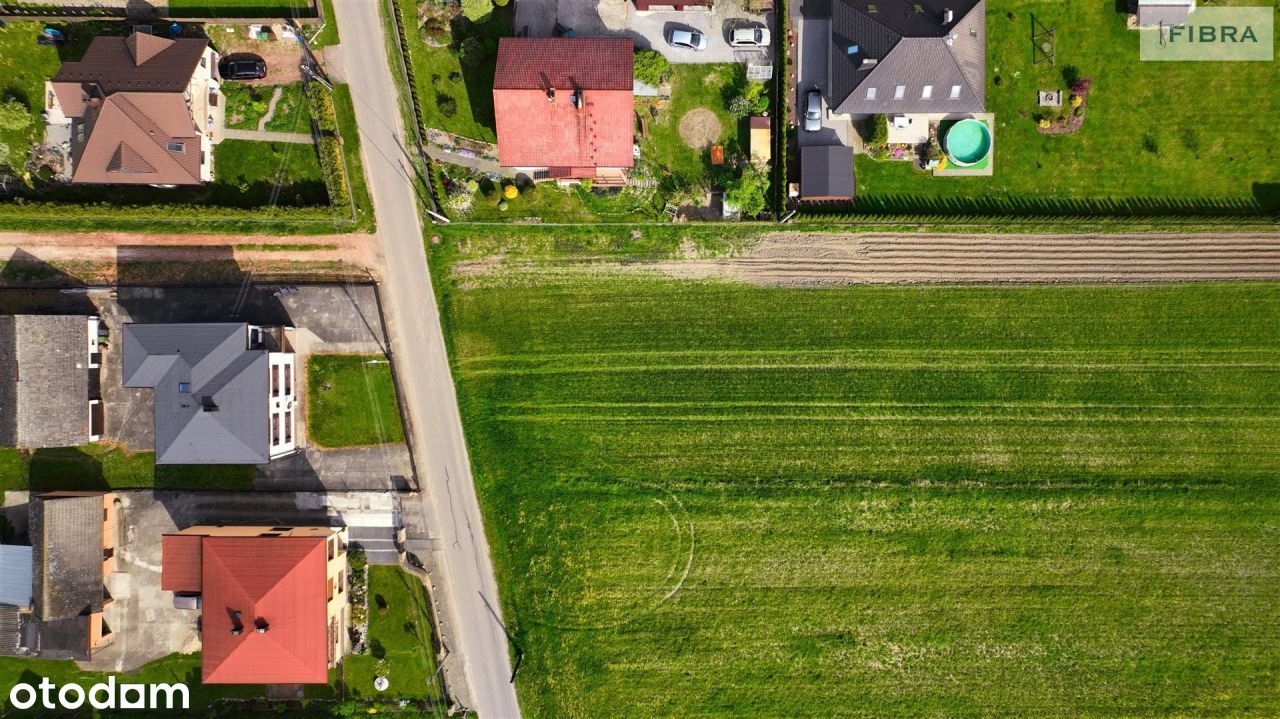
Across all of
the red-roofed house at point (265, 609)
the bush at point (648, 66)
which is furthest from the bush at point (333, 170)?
the red-roofed house at point (265, 609)

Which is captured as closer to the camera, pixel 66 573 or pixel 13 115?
pixel 13 115

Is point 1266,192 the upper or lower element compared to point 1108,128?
lower

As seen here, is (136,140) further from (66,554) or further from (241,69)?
(66,554)

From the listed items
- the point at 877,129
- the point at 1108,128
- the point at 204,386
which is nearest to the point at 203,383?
the point at 204,386

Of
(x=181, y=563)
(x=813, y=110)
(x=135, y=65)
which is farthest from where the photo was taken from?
(x=813, y=110)

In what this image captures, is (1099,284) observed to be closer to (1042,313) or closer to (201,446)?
(1042,313)

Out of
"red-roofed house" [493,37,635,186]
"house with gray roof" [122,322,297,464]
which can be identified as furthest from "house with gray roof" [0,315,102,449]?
"red-roofed house" [493,37,635,186]

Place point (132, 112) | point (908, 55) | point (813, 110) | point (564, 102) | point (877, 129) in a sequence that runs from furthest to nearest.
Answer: point (813, 110)
point (877, 129)
point (908, 55)
point (132, 112)
point (564, 102)

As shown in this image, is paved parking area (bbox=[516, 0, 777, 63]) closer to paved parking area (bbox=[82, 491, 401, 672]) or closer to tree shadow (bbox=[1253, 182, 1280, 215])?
paved parking area (bbox=[82, 491, 401, 672])
